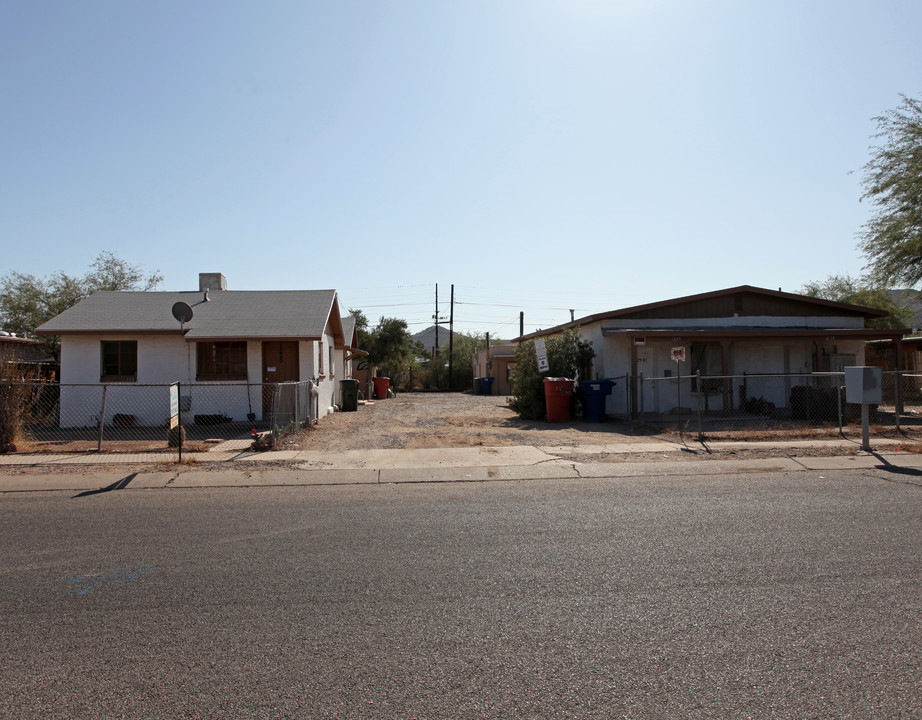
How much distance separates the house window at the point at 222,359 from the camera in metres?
19.9

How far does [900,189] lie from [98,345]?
2475cm

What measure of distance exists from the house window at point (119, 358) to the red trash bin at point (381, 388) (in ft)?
53.5

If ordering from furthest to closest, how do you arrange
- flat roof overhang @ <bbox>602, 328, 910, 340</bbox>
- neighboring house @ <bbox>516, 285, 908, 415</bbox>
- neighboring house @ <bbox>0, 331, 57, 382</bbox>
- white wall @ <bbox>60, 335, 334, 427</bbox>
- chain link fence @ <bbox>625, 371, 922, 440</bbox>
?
neighboring house @ <bbox>516, 285, 908, 415</bbox> < white wall @ <bbox>60, 335, 334, 427</bbox> < flat roof overhang @ <bbox>602, 328, 910, 340</bbox> < chain link fence @ <bbox>625, 371, 922, 440</bbox> < neighboring house @ <bbox>0, 331, 57, 382</bbox>

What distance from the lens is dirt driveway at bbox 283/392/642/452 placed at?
14.1 metres

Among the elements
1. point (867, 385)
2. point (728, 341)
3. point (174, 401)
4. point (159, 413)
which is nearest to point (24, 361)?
point (159, 413)

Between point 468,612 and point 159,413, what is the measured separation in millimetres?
17202

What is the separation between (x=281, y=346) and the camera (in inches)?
789

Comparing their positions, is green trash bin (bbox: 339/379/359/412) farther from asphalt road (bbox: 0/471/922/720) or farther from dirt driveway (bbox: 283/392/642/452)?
asphalt road (bbox: 0/471/922/720)

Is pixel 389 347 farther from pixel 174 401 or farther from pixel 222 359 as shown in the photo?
pixel 174 401

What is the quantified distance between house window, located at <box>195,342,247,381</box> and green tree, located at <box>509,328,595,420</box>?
840 cm

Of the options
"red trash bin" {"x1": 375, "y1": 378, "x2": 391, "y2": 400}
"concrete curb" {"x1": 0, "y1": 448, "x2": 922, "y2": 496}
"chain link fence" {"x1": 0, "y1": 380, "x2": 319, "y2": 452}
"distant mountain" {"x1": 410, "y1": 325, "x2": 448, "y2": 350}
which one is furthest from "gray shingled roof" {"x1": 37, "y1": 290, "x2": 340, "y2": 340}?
"distant mountain" {"x1": 410, "y1": 325, "x2": 448, "y2": 350}

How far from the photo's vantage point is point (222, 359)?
19969 mm

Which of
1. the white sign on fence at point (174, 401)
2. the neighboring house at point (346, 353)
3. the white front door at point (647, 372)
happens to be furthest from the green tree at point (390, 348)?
the white sign on fence at point (174, 401)

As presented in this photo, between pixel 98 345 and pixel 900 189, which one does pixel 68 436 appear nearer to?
pixel 98 345
